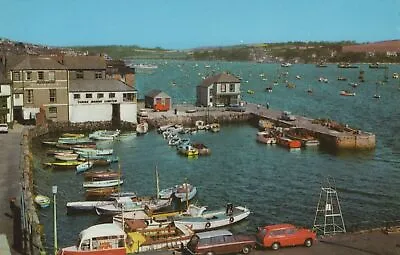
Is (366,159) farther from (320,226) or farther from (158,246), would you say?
(158,246)

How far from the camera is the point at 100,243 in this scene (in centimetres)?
2408

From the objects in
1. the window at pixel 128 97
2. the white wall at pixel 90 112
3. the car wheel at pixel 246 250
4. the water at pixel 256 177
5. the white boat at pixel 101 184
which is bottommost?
the water at pixel 256 177

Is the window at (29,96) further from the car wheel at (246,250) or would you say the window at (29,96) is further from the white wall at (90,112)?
the car wheel at (246,250)

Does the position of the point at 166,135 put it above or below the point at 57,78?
below

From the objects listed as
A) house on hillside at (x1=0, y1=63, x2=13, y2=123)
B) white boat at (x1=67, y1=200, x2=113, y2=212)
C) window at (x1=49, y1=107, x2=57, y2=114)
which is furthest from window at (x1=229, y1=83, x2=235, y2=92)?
white boat at (x1=67, y1=200, x2=113, y2=212)

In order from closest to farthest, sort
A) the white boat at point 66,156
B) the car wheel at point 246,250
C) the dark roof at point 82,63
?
the car wheel at point 246,250
the white boat at point 66,156
the dark roof at point 82,63

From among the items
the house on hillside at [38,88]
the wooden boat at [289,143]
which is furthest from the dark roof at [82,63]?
the wooden boat at [289,143]

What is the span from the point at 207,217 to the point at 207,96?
5009 centimetres

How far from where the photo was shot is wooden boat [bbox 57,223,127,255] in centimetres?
2352

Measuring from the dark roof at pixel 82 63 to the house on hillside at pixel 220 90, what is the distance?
1676 centimetres

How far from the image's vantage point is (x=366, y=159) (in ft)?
173

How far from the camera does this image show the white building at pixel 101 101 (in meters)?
64.6

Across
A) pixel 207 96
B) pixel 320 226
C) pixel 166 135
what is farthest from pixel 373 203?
pixel 207 96

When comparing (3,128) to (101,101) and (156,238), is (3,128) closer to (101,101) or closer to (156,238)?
(101,101)
